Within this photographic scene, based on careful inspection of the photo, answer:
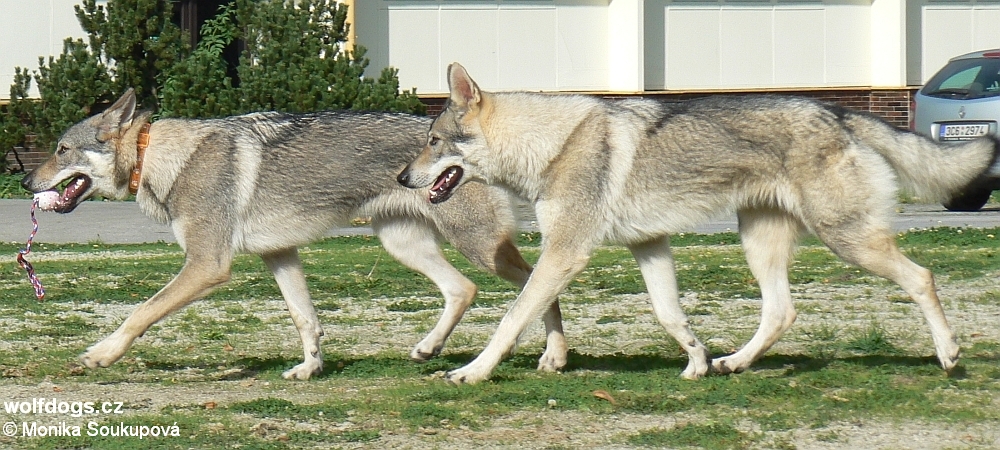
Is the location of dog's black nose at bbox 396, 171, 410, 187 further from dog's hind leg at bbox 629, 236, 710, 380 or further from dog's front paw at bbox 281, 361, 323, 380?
dog's hind leg at bbox 629, 236, 710, 380

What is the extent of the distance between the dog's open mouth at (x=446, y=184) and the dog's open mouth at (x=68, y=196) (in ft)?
6.45

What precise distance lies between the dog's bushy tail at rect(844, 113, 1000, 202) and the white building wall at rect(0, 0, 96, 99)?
16.6 meters

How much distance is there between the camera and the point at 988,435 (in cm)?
523

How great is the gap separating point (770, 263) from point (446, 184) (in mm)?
1733

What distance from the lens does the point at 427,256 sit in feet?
25.2

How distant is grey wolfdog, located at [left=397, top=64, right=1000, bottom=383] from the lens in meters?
6.32

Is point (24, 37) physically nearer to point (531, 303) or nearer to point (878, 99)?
point (878, 99)

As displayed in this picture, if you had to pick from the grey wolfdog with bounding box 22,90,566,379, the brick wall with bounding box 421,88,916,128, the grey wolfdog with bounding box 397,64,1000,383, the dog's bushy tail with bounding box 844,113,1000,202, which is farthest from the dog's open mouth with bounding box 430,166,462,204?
the brick wall with bounding box 421,88,916,128

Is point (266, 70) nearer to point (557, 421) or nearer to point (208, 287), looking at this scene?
point (208, 287)

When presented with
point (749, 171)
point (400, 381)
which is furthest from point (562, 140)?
point (400, 381)

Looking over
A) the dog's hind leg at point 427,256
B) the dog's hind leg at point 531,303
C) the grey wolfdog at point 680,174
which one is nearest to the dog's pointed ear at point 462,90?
the grey wolfdog at point 680,174

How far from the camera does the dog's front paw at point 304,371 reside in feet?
22.3

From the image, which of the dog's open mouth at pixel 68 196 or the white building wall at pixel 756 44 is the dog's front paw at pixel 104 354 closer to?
the dog's open mouth at pixel 68 196

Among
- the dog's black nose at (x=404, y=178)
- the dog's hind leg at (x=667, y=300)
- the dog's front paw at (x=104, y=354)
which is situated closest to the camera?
the dog's front paw at (x=104, y=354)
